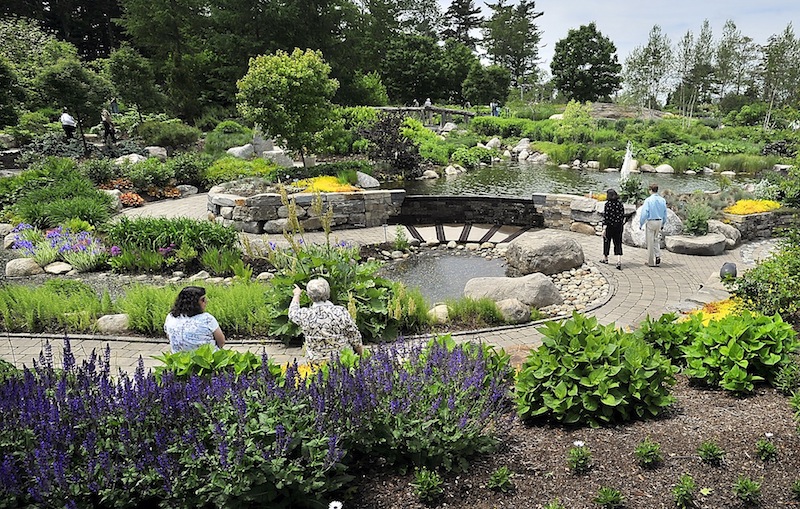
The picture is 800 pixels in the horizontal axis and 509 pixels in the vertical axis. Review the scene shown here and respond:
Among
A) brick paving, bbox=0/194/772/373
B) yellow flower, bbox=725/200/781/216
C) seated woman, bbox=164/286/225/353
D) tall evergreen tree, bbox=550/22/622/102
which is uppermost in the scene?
tall evergreen tree, bbox=550/22/622/102

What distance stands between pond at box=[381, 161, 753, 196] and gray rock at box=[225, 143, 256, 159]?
5.53 m

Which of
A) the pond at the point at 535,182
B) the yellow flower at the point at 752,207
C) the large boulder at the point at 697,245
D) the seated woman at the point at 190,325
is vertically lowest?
the large boulder at the point at 697,245

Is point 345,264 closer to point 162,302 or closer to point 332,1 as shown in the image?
point 162,302

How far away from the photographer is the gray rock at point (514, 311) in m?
6.14

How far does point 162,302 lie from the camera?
19.5 ft

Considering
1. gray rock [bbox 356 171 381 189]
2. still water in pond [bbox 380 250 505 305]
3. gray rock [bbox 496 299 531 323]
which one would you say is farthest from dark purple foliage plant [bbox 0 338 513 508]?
gray rock [bbox 356 171 381 189]

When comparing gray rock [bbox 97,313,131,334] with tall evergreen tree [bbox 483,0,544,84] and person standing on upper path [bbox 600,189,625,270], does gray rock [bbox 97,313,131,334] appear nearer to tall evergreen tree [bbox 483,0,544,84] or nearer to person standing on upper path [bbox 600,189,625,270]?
person standing on upper path [bbox 600,189,625,270]

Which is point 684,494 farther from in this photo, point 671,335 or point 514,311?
point 514,311

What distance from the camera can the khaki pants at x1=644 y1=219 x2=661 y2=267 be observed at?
8273mm

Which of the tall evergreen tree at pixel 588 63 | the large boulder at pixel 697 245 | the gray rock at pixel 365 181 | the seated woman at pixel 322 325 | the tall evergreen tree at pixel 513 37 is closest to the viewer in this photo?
the seated woman at pixel 322 325

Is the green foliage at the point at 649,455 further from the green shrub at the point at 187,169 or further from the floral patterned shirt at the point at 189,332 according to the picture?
the green shrub at the point at 187,169

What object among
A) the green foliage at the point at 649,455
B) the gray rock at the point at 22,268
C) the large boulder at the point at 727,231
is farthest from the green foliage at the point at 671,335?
the gray rock at the point at 22,268

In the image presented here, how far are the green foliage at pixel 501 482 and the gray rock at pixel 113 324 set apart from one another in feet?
15.7

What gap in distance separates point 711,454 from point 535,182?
14.8 m
